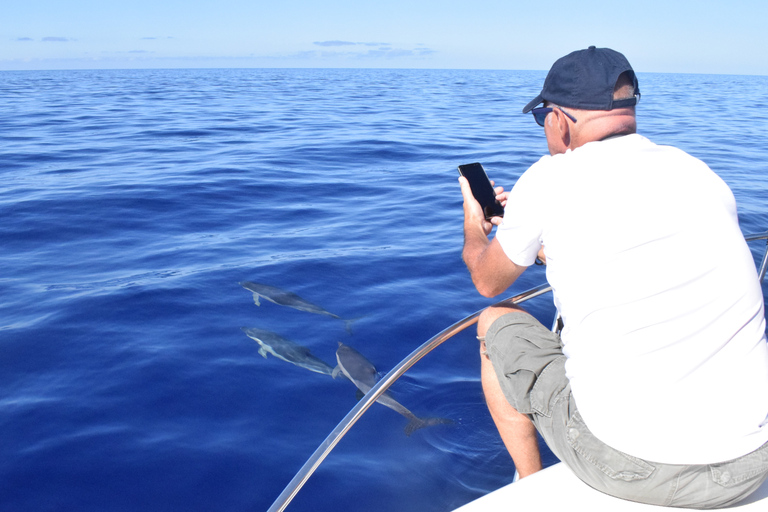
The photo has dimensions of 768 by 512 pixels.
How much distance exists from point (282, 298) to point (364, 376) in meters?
1.58

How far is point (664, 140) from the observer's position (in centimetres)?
1382

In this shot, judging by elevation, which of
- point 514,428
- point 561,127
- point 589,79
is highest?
point 589,79

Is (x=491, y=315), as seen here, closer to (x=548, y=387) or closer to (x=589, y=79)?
(x=548, y=387)

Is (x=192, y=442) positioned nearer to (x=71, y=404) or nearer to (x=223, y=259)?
(x=71, y=404)

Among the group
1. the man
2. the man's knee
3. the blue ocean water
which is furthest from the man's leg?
the blue ocean water

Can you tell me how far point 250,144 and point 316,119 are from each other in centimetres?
525

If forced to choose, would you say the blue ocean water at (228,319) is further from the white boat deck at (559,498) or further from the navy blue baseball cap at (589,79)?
the navy blue baseball cap at (589,79)

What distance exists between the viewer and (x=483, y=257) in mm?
2051

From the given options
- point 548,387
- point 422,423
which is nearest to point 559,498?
point 548,387

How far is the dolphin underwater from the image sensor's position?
148 inches

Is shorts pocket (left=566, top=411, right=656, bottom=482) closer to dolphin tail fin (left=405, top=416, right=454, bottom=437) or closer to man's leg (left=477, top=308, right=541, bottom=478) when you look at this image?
man's leg (left=477, top=308, right=541, bottom=478)

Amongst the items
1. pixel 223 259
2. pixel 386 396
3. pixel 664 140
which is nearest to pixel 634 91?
pixel 386 396

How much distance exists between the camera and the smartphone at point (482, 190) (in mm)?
2480

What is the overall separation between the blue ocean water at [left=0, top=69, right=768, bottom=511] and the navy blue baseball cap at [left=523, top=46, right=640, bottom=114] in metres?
2.16
